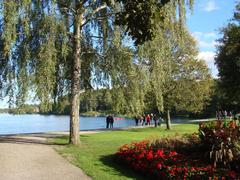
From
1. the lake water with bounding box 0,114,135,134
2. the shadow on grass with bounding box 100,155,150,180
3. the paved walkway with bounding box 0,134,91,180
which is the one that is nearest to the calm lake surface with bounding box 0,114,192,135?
the lake water with bounding box 0,114,135,134

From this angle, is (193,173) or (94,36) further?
(94,36)

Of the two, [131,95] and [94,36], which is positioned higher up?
[94,36]

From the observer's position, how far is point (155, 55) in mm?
17953

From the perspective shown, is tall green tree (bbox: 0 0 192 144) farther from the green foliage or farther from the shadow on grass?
the green foliage

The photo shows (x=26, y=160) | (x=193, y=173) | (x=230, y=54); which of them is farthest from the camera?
(x=230, y=54)

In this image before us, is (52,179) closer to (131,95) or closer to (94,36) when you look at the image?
(131,95)

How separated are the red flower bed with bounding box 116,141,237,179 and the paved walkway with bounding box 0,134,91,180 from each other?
1.79m

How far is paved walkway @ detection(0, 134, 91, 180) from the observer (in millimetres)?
10759

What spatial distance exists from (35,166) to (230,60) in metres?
33.0

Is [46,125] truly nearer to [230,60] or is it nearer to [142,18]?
[230,60]

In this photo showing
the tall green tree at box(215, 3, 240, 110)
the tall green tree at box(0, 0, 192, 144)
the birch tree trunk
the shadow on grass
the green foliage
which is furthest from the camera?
the tall green tree at box(215, 3, 240, 110)

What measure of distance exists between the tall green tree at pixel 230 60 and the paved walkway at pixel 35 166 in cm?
2828

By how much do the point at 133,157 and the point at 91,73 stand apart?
316 inches

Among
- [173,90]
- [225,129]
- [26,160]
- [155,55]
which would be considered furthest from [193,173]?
[173,90]
